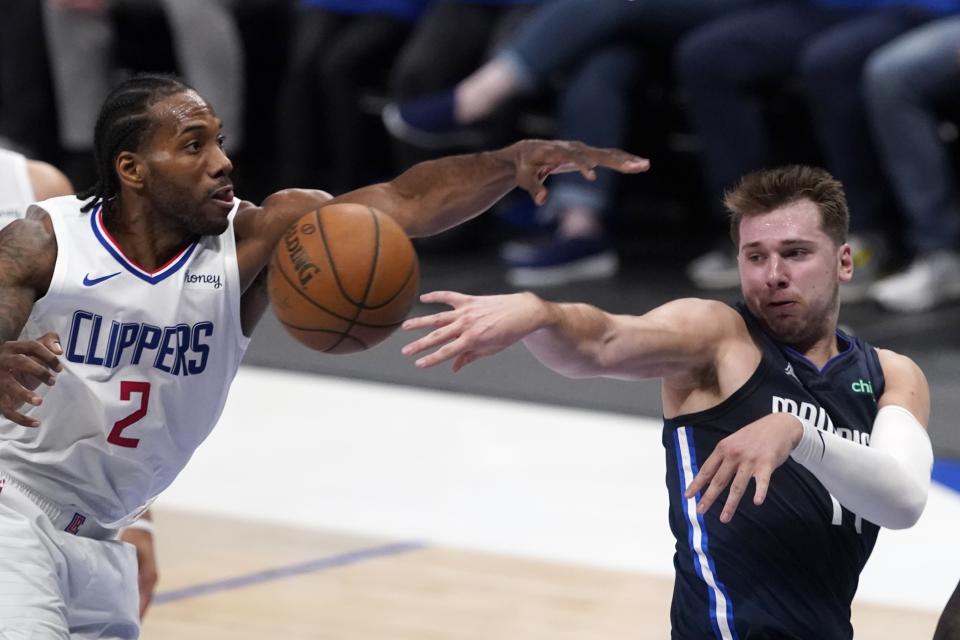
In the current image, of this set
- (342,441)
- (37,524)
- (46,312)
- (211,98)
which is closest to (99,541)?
(37,524)

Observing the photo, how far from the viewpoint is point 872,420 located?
13.3ft

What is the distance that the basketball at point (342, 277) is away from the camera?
12.4 ft

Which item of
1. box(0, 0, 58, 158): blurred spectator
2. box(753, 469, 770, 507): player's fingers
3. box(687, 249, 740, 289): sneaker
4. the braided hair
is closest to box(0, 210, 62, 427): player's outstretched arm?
the braided hair

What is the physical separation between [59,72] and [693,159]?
348 cm

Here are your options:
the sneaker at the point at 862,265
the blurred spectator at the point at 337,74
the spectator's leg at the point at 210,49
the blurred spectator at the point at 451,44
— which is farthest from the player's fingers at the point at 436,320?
the spectator's leg at the point at 210,49

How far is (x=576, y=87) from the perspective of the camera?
8.22 meters

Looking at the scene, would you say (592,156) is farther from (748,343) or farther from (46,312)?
(46,312)

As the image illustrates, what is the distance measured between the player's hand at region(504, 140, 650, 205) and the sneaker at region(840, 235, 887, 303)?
4004 millimetres

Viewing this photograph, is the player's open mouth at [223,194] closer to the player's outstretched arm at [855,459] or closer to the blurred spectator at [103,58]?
the player's outstretched arm at [855,459]

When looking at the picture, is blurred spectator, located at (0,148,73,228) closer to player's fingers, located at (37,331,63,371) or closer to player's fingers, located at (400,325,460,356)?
player's fingers, located at (37,331,63,371)

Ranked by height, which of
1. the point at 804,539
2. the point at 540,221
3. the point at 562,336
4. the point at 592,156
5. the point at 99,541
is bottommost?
the point at 99,541

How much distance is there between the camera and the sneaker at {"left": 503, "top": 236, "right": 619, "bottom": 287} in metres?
8.35

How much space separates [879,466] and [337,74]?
19.1ft

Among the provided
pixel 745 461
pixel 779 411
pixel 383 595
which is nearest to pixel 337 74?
pixel 383 595
